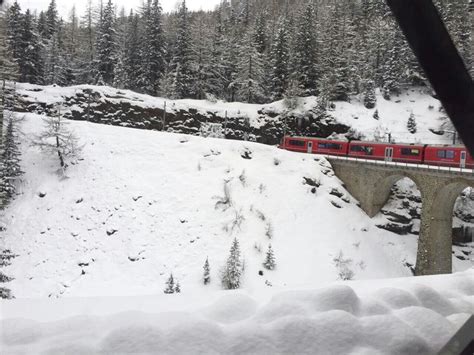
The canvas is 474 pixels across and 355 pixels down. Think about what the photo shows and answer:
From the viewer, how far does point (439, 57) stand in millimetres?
1500

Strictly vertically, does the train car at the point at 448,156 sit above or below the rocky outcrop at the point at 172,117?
below

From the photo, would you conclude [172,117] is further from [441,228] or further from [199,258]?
[441,228]

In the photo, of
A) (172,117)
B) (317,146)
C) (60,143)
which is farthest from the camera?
(172,117)

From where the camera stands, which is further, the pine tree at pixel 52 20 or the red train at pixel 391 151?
the pine tree at pixel 52 20

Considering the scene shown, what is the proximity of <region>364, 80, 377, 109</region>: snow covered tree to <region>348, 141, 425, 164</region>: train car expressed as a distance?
49.8 feet

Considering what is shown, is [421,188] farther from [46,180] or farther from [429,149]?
[46,180]

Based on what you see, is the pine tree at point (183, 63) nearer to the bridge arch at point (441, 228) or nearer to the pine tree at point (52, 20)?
the pine tree at point (52, 20)

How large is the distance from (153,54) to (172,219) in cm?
3292

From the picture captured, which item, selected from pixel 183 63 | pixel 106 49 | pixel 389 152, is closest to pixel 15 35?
pixel 106 49

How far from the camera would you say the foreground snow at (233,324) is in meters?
1.76

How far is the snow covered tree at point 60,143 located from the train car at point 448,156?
26.6 m

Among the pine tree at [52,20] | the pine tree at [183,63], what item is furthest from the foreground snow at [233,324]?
the pine tree at [52,20]

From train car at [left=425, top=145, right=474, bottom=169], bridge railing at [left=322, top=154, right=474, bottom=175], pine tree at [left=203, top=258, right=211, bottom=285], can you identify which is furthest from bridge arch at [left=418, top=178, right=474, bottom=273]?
pine tree at [left=203, top=258, right=211, bottom=285]

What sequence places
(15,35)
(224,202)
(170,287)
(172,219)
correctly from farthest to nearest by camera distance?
(15,35), (224,202), (172,219), (170,287)
